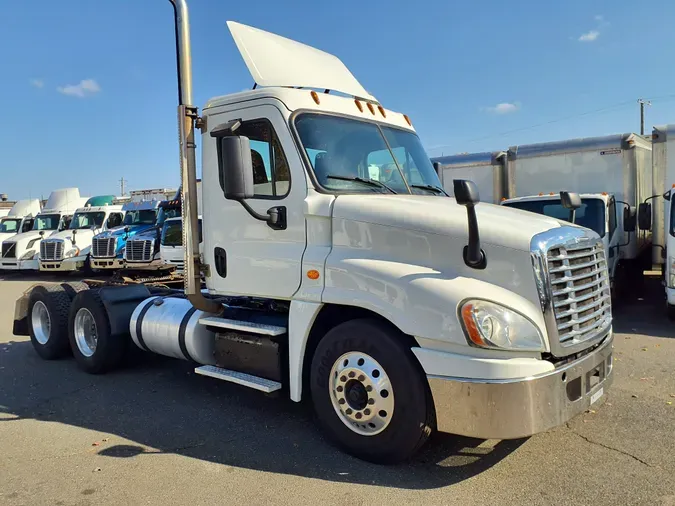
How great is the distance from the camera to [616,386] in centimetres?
568

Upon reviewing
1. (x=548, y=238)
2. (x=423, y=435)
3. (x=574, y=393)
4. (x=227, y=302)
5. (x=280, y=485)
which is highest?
(x=548, y=238)

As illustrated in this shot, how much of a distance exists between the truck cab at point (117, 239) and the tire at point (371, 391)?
1556cm

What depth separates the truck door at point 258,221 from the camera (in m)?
4.39

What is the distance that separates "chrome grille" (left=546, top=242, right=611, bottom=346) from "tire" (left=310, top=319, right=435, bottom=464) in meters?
1.00

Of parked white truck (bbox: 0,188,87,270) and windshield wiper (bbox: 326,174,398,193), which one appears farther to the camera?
parked white truck (bbox: 0,188,87,270)

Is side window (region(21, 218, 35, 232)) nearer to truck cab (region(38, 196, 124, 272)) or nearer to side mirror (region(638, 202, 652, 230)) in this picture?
truck cab (region(38, 196, 124, 272))

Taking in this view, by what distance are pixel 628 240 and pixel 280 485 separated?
9.25 m

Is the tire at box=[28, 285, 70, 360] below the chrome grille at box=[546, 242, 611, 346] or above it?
below

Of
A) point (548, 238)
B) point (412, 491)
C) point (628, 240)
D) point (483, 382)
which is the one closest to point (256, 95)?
point (548, 238)

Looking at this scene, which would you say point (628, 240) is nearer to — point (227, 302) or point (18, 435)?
point (227, 302)

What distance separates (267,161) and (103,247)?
1593cm

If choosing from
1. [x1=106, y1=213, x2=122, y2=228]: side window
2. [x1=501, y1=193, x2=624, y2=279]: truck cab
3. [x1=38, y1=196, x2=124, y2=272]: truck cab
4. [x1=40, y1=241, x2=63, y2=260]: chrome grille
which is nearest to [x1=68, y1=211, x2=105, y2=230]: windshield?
[x1=38, y1=196, x2=124, y2=272]: truck cab

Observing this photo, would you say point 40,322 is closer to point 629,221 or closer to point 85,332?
point 85,332

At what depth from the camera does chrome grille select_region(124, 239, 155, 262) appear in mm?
17719
